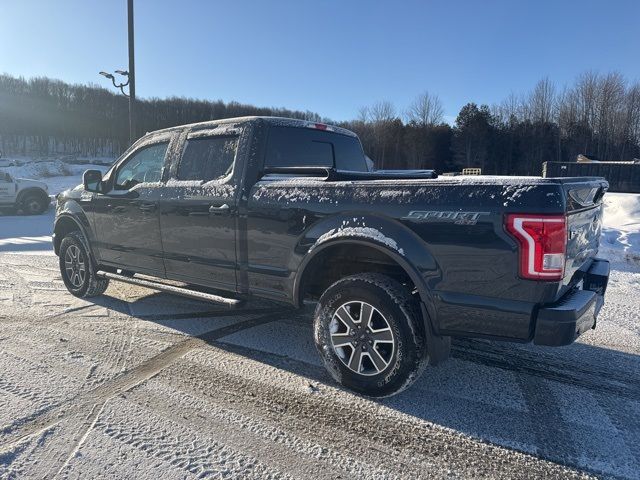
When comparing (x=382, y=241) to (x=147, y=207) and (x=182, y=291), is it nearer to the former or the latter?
(x=182, y=291)

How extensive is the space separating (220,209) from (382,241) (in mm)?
1575

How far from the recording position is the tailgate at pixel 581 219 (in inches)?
103

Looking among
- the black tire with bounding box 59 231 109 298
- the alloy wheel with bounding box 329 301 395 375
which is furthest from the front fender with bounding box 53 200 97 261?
the alloy wheel with bounding box 329 301 395 375

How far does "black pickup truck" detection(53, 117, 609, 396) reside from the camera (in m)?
2.54

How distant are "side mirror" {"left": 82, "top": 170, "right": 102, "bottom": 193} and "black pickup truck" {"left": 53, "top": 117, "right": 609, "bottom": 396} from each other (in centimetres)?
6

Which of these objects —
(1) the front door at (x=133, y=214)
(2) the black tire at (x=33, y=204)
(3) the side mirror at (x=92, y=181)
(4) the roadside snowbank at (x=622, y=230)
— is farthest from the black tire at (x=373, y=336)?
(2) the black tire at (x=33, y=204)

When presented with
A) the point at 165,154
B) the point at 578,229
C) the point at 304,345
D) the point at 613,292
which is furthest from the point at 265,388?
the point at 613,292

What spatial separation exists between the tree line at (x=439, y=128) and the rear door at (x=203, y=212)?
2333 inches

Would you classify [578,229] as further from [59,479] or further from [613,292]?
[613,292]

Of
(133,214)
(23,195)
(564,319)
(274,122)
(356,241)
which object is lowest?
(564,319)

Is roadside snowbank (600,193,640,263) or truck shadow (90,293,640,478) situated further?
roadside snowbank (600,193,640,263)

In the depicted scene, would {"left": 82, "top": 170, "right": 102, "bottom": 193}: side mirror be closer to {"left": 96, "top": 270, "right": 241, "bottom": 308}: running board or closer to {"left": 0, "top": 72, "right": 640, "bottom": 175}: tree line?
{"left": 96, "top": 270, "right": 241, "bottom": 308}: running board

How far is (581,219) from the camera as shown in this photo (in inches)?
112

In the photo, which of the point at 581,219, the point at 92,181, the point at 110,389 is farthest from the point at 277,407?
the point at 92,181
